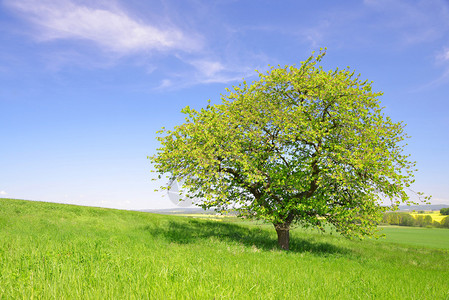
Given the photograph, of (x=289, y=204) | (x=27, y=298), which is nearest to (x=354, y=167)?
(x=289, y=204)

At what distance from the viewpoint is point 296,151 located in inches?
703

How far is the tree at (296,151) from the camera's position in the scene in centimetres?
1548

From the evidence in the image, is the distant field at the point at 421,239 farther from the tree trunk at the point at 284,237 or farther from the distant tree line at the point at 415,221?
the distant tree line at the point at 415,221

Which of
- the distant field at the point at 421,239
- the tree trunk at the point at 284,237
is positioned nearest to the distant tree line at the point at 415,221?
the distant field at the point at 421,239

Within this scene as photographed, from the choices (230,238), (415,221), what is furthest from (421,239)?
(415,221)

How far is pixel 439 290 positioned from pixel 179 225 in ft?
63.6

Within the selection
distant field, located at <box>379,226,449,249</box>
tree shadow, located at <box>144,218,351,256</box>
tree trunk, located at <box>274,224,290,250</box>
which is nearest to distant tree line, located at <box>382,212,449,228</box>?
distant field, located at <box>379,226,449,249</box>

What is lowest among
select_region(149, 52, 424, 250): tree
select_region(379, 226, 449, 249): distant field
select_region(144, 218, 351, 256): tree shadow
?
select_region(379, 226, 449, 249): distant field

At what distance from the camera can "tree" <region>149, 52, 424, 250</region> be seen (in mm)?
15484

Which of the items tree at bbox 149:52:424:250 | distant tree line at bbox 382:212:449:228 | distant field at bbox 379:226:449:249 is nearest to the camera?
tree at bbox 149:52:424:250

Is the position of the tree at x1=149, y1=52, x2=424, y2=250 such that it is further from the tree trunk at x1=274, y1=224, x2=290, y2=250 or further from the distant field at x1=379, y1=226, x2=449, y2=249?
the distant field at x1=379, y1=226, x2=449, y2=249

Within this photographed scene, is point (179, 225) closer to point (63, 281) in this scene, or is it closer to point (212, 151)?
point (212, 151)

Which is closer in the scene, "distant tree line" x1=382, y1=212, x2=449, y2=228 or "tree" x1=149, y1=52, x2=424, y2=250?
"tree" x1=149, y1=52, x2=424, y2=250

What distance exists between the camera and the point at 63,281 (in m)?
5.75
